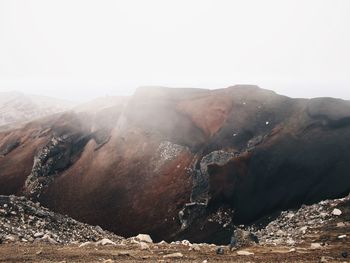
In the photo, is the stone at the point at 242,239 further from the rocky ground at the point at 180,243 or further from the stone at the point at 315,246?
the stone at the point at 315,246

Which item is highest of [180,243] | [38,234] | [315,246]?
[315,246]

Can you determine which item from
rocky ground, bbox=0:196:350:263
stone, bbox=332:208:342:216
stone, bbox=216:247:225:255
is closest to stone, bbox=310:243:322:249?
rocky ground, bbox=0:196:350:263

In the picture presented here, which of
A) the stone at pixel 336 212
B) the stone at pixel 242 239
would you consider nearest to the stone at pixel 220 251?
the stone at pixel 242 239

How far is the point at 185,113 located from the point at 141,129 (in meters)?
5.37

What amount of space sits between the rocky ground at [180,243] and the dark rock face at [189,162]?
11.7 feet

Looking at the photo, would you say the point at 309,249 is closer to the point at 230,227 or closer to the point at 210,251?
the point at 210,251

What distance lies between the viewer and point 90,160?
163ft

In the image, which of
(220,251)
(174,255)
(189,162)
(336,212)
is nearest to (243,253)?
(220,251)

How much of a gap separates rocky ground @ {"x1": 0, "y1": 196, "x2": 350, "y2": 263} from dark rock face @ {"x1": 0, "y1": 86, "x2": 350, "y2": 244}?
3564 mm

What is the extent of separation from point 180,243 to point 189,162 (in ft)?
50.7

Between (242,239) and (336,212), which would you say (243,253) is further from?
A: (336,212)

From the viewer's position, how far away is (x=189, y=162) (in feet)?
142

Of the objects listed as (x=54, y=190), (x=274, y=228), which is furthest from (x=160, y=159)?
(x=274, y=228)

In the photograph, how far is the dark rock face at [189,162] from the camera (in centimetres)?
3738
